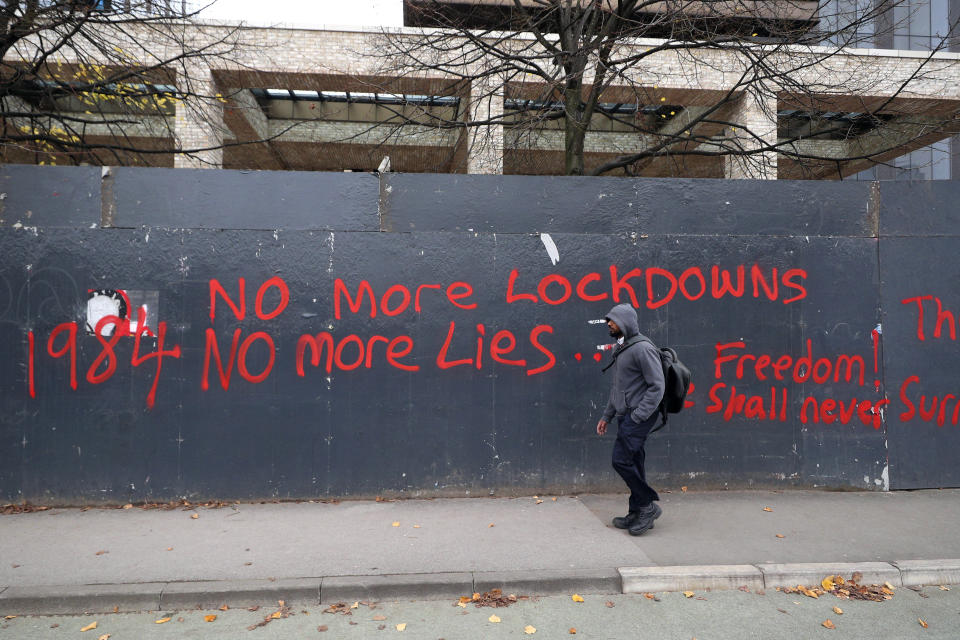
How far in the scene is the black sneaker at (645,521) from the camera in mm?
4562

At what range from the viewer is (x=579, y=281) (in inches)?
229

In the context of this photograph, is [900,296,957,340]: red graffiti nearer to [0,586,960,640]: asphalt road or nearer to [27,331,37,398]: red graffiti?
[0,586,960,640]: asphalt road

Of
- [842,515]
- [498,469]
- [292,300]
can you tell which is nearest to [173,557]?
[292,300]

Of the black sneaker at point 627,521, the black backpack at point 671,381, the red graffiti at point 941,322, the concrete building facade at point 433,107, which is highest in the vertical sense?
the concrete building facade at point 433,107

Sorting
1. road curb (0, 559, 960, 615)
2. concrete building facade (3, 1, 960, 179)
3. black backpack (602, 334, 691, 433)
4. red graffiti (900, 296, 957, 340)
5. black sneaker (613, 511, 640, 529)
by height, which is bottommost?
road curb (0, 559, 960, 615)

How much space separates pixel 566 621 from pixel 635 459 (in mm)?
1508

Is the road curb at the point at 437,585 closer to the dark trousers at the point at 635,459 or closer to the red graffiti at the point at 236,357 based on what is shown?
the dark trousers at the point at 635,459

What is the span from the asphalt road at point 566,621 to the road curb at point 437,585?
7cm

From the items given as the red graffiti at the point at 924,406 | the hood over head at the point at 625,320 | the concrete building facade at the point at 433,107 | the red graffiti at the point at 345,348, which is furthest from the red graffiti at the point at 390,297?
the concrete building facade at the point at 433,107

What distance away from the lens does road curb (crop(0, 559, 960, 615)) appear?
3.62 metres

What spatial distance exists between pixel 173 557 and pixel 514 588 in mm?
2455

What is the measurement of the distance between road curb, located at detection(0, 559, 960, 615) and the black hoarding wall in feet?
5.96

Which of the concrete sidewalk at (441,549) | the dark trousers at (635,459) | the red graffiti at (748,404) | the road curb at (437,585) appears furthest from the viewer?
the red graffiti at (748,404)

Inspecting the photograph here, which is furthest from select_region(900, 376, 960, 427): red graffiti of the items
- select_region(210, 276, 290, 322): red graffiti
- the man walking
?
select_region(210, 276, 290, 322): red graffiti
